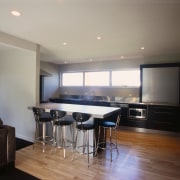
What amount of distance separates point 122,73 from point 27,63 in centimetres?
359

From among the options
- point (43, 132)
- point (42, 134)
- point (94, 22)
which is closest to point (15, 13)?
point (94, 22)

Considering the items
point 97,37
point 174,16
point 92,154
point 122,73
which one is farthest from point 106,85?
point 174,16

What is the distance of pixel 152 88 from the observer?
209 inches

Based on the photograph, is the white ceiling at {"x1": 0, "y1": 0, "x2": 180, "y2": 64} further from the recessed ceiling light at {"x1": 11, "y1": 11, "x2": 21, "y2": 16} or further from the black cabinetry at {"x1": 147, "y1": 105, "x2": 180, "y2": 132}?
the black cabinetry at {"x1": 147, "y1": 105, "x2": 180, "y2": 132}

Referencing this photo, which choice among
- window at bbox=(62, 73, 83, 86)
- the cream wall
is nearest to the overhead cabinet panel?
window at bbox=(62, 73, 83, 86)

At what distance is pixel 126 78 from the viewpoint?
242 inches

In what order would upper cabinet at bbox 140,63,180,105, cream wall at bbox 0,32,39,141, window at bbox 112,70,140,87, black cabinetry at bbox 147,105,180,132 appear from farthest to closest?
window at bbox 112,70,140,87, upper cabinet at bbox 140,63,180,105, black cabinetry at bbox 147,105,180,132, cream wall at bbox 0,32,39,141

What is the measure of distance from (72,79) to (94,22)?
467cm

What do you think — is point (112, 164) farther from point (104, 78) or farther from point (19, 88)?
point (104, 78)

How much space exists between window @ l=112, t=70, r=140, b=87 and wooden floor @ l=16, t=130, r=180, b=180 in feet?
8.65

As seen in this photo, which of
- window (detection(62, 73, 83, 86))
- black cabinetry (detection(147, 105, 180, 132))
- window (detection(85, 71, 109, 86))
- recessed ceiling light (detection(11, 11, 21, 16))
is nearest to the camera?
recessed ceiling light (detection(11, 11, 21, 16))

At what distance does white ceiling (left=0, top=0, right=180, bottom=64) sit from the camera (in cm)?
220

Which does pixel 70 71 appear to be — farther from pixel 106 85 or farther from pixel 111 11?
pixel 111 11

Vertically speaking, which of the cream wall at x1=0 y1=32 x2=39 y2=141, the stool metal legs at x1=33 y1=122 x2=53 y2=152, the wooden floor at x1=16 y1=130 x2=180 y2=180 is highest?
the cream wall at x1=0 y1=32 x2=39 y2=141
